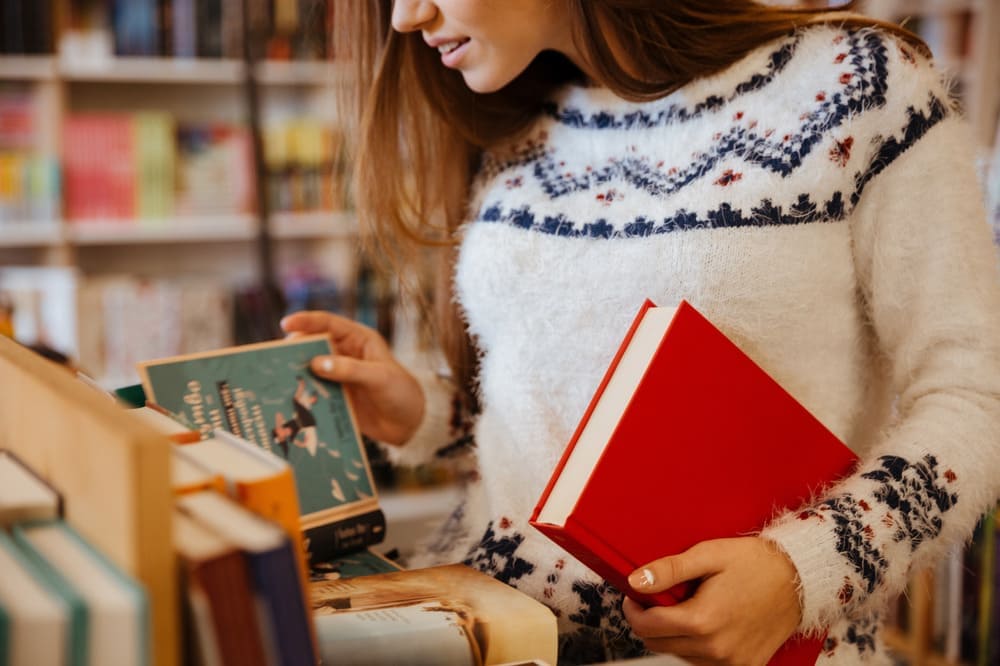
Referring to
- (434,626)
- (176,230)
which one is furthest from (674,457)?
(176,230)

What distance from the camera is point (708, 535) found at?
0.71 m

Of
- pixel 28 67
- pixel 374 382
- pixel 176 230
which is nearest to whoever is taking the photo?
pixel 374 382

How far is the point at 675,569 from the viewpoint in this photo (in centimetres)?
66

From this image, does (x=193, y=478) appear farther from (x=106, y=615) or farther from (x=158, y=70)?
(x=158, y=70)

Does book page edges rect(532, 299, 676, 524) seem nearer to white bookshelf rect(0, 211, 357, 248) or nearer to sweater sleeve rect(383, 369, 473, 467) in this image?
sweater sleeve rect(383, 369, 473, 467)

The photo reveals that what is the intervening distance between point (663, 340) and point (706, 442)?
10cm

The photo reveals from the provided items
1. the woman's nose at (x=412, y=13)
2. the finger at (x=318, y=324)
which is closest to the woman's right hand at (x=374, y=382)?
the finger at (x=318, y=324)

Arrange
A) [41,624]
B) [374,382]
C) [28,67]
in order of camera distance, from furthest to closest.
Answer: [28,67] < [374,382] < [41,624]

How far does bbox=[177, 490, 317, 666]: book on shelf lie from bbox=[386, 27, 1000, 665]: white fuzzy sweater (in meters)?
0.37

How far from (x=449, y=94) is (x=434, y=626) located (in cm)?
69

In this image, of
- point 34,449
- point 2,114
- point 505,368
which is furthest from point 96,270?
point 34,449

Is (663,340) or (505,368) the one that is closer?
(663,340)

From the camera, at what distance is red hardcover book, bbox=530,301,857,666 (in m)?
0.64

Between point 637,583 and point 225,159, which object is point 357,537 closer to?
point 637,583
